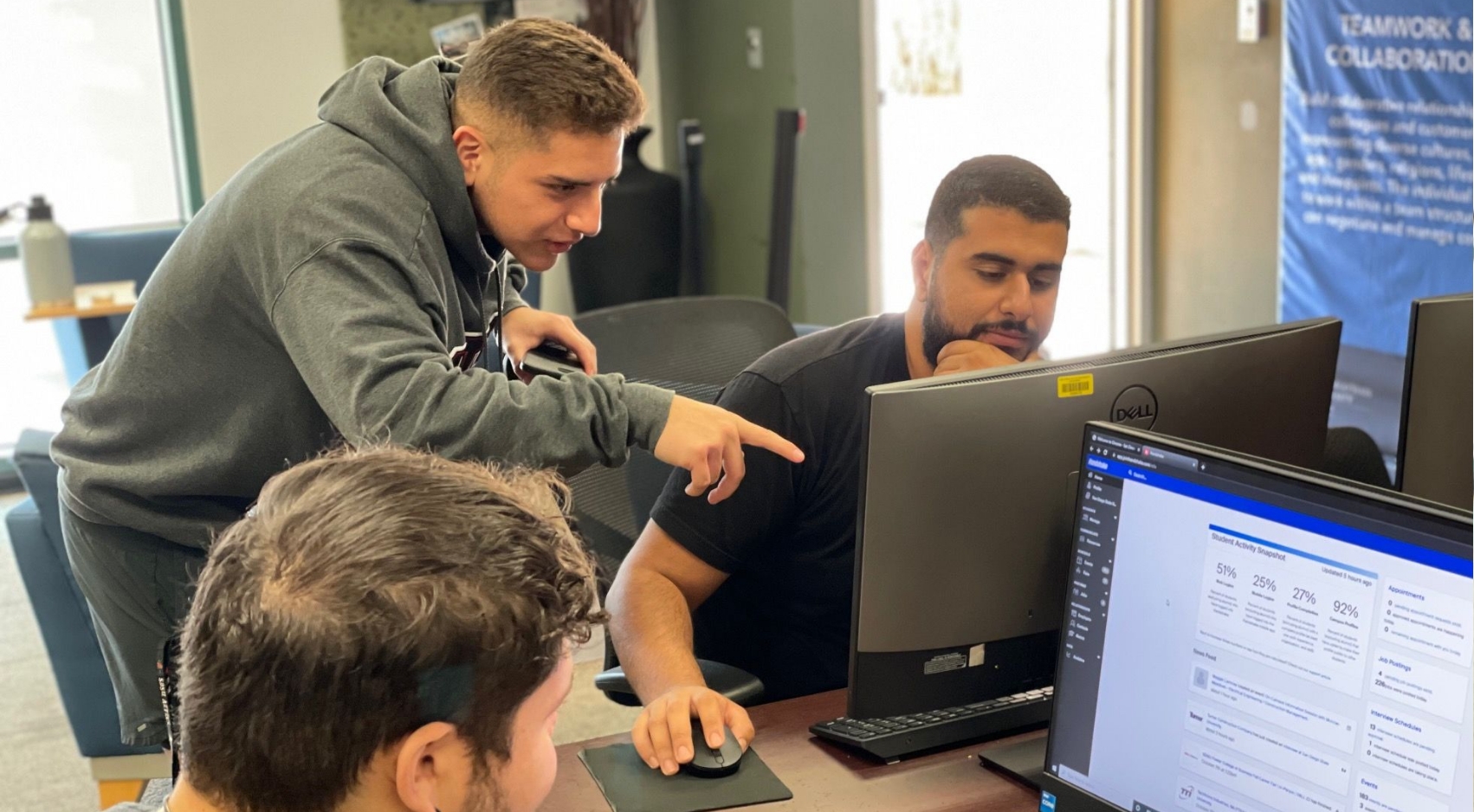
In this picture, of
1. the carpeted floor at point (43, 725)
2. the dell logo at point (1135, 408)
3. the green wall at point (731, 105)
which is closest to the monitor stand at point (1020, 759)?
the dell logo at point (1135, 408)

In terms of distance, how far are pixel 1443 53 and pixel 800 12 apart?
2.11 metres

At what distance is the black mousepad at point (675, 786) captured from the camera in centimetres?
132

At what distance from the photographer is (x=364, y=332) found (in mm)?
1453

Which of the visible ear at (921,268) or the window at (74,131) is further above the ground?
the window at (74,131)

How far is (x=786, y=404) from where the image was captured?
1.76 meters

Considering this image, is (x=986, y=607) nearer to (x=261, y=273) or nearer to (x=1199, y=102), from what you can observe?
(x=261, y=273)

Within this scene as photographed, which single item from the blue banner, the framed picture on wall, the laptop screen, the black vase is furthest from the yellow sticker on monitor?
the framed picture on wall

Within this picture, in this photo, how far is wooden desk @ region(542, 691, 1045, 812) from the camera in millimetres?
Answer: 1318

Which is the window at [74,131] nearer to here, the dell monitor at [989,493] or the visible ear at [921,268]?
the visible ear at [921,268]

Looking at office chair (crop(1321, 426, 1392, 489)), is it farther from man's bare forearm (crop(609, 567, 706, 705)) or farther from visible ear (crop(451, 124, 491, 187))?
visible ear (crop(451, 124, 491, 187))

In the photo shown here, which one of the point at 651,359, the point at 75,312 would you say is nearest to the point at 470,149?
the point at 651,359

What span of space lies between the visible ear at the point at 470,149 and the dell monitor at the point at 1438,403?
105cm

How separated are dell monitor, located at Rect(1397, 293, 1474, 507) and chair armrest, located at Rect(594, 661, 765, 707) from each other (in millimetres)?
758

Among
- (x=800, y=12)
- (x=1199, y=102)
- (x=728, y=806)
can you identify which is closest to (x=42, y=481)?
(x=728, y=806)
